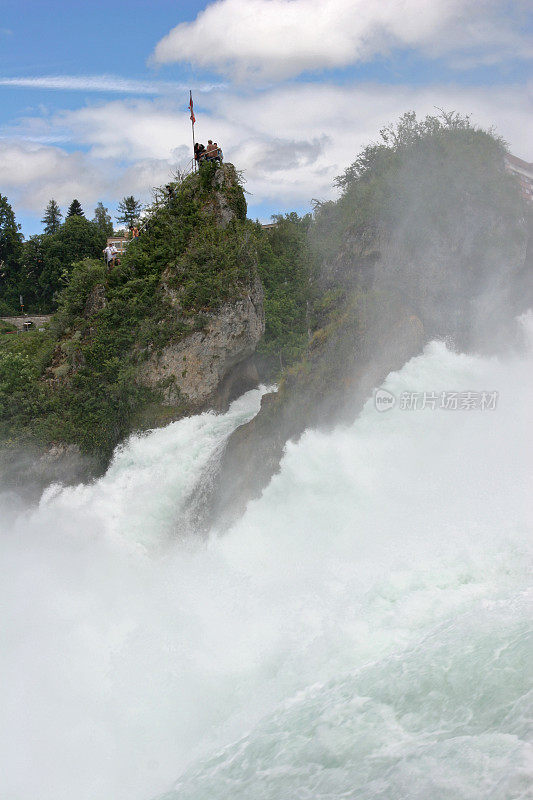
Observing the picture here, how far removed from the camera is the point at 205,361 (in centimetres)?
1994

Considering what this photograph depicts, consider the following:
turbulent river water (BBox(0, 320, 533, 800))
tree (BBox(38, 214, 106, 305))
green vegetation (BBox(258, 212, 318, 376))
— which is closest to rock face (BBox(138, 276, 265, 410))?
turbulent river water (BBox(0, 320, 533, 800))

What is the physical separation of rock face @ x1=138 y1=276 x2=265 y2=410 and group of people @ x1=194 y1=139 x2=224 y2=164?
5791mm

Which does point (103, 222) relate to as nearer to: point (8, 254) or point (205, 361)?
point (8, 254)

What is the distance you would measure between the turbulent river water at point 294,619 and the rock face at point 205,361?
0.95m

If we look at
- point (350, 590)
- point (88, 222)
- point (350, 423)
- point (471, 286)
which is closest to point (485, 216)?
point (471, 286)

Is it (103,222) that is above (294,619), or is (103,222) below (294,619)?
A: above

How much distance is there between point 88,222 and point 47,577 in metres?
28.8

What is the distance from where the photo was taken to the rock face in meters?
19.8

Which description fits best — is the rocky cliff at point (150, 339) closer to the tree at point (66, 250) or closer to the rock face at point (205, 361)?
the rock face at point (205, 361)

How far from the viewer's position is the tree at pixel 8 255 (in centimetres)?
3938

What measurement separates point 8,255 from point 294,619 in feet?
112

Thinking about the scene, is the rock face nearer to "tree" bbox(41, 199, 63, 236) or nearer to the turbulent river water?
the turbulent river water

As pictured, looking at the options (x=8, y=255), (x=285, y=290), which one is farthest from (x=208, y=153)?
(x=8, y=255)

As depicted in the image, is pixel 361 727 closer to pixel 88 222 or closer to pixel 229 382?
pixel 229 382
